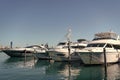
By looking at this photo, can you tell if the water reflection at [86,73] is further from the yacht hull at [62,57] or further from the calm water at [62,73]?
the yacht hull at [62,57]

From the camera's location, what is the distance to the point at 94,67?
3356cm

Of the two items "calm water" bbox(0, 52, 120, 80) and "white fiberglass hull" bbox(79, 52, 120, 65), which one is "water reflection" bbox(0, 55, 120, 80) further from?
"white fiberglass hull" bbox(79, 52, 120, 65)

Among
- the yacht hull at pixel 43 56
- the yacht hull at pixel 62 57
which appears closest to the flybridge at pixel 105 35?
the yacht hull at pixel 62 57

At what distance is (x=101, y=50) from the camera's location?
34.5 meters

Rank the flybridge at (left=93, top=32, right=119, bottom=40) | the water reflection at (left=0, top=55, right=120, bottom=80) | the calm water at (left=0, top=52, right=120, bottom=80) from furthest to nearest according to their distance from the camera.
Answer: the flybridge at (left=93, top=32, right=119, bottom=40) < the water reflection at (left=0, top=55, right=120, bottom=80) < the calm water at (left=0, top=52, right=120, bottom=80)

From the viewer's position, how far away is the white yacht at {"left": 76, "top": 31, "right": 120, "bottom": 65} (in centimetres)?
3406

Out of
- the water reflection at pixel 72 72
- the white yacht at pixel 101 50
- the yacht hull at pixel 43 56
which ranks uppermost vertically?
the white yacht at pixel 101 50

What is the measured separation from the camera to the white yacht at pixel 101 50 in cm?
3406

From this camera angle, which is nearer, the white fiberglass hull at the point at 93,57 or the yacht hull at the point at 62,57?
the white fiberglass hull at the point at 93,57

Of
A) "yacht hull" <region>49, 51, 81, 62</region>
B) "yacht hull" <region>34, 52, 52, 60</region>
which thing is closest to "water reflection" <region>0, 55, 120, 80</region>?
"yacht hull" <region>49, 51, 81, 62</region>

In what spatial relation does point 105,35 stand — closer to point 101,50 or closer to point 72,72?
point 101,50

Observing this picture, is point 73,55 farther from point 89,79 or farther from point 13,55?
point 13,55

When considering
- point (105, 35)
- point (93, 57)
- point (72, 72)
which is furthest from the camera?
point (105, 35)

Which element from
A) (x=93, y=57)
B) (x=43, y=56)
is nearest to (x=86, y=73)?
(x=93, y=57)
